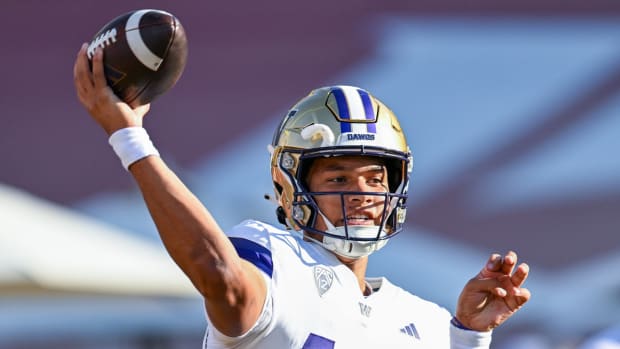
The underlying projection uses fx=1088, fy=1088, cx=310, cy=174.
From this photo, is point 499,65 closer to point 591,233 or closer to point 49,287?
point 591,233

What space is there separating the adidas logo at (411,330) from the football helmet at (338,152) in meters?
0.18

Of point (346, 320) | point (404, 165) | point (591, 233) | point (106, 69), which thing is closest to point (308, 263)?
point (346, 320)

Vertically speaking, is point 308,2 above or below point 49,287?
above

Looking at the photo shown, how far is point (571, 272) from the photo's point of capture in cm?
583

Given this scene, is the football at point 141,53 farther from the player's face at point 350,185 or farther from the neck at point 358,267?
the neck at point 358,267

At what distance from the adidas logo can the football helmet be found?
181mm

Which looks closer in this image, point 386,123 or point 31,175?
point 386,123

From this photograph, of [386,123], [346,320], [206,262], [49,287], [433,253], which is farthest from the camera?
[433,253]

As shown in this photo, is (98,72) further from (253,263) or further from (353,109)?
(353,109)

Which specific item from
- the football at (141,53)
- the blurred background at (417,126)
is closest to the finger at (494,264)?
the football at (141,53)

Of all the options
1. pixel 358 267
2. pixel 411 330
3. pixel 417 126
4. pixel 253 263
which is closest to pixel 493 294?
pixel 411 330

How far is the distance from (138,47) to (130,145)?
0.64 ft

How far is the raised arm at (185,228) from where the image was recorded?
182 centimetres

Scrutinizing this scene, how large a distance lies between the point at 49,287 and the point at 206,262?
2.36 m
